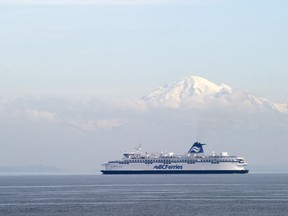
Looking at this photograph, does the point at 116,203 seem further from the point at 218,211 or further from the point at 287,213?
the point at 287,213

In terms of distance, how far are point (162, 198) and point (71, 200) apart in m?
13.8

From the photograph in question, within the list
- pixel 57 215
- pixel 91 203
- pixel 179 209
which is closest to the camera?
pixel 57 215

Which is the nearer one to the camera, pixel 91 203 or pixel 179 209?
pixel 179 209

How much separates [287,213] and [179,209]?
44.6 feet

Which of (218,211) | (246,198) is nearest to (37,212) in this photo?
(218,211)

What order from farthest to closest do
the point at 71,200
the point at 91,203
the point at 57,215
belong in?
1. the point at 71,200
2. the point at 91,203
3. the point at 57,215

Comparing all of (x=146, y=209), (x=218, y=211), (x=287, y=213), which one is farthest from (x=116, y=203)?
(x=287, y=213)

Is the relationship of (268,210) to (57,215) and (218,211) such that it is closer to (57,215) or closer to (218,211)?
(218,211)

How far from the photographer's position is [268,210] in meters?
98.1

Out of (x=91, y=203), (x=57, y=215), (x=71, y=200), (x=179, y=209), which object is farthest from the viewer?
(x=71, y=200)

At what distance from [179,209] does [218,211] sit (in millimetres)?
5436

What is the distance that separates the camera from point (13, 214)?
94625mm

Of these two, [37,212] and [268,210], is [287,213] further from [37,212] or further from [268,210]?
[37,212]

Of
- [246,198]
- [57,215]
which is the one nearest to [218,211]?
[57,215]
